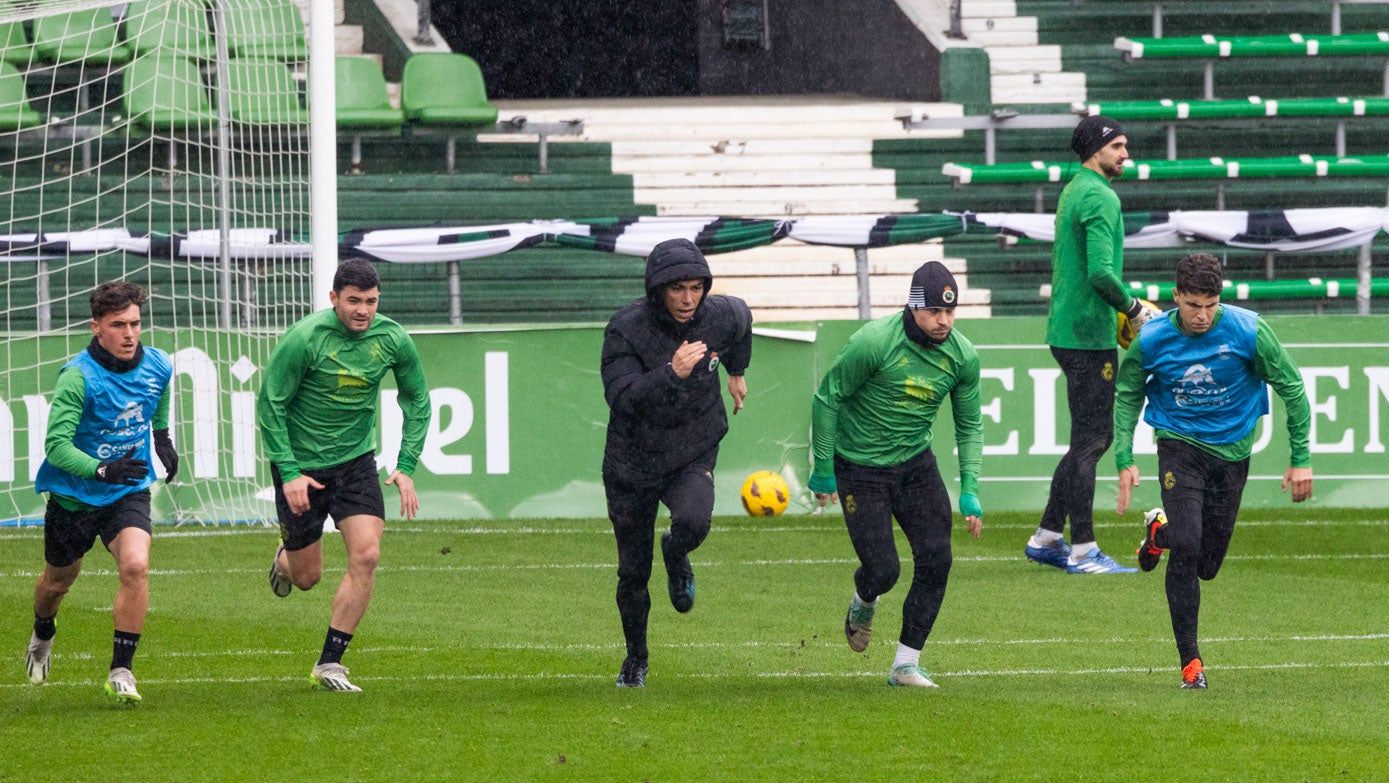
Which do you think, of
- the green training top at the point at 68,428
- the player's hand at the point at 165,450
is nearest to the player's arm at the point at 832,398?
the player's hand at the point at 165,450

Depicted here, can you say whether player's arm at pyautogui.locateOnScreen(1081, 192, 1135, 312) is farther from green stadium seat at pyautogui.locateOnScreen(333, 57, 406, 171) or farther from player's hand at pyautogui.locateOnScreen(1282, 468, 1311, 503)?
green stadium seat at pyautogui.locateOnScreen(333, 57, 406, 171)

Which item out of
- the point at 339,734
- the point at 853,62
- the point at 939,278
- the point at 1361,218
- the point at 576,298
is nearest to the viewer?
the point at 339,734

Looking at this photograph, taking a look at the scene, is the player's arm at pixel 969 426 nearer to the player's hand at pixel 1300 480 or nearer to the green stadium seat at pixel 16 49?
the player's hand at pixel 1300 480

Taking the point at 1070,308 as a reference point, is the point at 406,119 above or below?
above

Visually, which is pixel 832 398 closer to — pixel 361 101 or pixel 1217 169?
pixel 361 101

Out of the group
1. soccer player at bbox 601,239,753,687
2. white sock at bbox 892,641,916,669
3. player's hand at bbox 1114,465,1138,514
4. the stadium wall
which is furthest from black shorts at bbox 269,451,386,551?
the stadium wall

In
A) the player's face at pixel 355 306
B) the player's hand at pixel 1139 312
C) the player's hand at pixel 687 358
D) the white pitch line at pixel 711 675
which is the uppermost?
the player's face at pixel 355 306

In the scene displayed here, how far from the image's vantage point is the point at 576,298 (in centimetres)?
1842

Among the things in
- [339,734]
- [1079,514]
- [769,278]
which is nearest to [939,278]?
[339,734]

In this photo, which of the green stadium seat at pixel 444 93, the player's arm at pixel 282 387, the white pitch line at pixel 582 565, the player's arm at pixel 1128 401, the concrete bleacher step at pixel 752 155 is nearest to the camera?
the player's arm at pixel 282 387

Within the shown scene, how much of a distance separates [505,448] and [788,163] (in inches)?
284

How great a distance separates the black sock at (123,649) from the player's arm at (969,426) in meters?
3.36

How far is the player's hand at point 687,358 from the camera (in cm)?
702

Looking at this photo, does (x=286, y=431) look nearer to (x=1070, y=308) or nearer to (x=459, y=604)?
(x=459, y=604)
